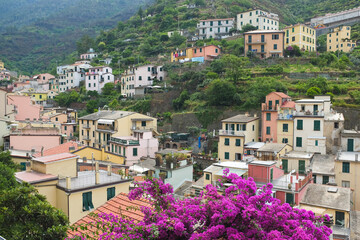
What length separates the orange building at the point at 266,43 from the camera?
56.1 metres

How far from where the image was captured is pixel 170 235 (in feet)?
27.6

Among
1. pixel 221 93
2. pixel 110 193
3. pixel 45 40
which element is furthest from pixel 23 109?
pixel 45 40

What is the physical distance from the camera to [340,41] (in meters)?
66.4

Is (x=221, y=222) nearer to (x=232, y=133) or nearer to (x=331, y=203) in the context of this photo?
(x=331, y=203)

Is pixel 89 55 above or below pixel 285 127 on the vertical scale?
above

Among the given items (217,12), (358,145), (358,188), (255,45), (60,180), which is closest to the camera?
(60,180)

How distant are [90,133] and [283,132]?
24874mm

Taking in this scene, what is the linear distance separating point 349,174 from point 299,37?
1537 inches

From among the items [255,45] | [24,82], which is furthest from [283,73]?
[24,82]

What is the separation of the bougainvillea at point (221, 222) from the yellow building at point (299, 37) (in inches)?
2187

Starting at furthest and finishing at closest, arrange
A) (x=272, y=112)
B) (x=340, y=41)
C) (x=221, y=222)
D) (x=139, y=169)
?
(x=340, y=41) → (x=272, y=112) → (x=139, y=169) → (x=221, y=222)

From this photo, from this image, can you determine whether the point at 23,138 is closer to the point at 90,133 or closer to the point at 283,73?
the point at 90,133

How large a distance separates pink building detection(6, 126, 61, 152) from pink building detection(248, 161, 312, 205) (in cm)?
1733

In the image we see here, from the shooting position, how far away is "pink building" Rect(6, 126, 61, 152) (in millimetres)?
28000
